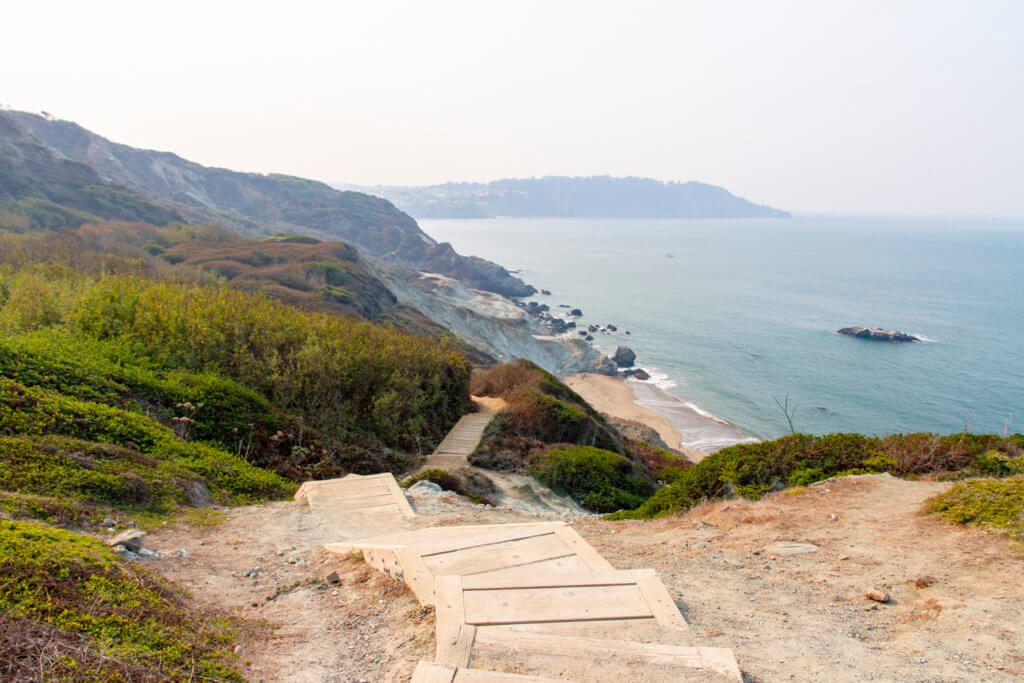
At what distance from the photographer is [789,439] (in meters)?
10.9

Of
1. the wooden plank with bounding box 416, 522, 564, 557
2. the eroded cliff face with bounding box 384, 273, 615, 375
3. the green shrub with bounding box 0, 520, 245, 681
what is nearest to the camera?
the green shrub with bounding box 0, 520, 245, 681

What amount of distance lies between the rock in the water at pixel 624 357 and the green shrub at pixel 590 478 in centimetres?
4309

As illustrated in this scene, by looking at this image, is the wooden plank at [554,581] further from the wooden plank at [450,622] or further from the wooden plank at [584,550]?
the wooden plank at [584,550]

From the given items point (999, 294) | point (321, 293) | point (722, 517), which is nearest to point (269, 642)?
point (722, 517)

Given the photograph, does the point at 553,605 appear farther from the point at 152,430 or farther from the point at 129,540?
the point at 152,430

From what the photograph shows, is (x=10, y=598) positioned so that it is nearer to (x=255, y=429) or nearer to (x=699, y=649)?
(x=699, y=649)

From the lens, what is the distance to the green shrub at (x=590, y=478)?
1386 cm

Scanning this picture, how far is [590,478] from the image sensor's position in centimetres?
1435

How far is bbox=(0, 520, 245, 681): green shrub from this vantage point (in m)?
3.25

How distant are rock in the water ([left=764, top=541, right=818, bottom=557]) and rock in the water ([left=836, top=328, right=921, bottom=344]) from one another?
214ft

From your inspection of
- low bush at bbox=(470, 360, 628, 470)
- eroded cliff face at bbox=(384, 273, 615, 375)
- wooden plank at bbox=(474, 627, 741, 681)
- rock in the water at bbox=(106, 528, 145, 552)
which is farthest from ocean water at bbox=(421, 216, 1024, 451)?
rock in the water at bbox=(106, 528, 145, 552)

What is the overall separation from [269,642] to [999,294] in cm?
11742

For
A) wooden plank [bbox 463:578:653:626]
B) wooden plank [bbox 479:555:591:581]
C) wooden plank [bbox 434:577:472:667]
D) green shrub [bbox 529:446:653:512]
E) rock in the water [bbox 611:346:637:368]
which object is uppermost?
wooden plank [bbox 434:577:472:667]

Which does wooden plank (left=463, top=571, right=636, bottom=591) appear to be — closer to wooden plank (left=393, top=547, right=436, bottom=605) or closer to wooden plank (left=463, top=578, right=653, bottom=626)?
wooden plank (left=463, top=578, right=653, bottom=626)
